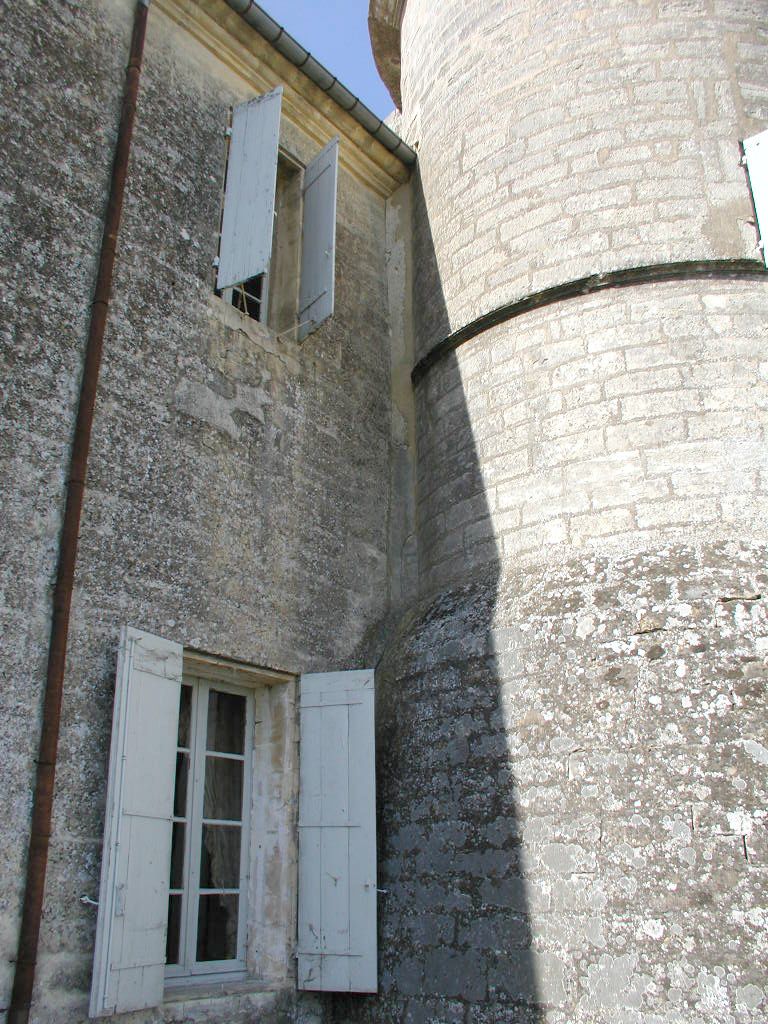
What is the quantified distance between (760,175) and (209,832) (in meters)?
4.18

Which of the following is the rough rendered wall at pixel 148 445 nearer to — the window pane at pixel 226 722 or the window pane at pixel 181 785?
the window pane at pixel 226 722

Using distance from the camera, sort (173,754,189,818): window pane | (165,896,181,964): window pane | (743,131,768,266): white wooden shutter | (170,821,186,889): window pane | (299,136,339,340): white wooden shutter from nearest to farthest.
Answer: (165,896,181,964): window pane
(170,821,186,889): window pane
(173,754,189,818): window pane
(743,131,768,266): white wooden shutter
(299,136,339,340): white wooden shutter

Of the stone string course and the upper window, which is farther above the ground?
the upper window

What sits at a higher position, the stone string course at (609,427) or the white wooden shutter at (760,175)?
the white wooden shutter at (760,175)

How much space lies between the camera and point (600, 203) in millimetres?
5117

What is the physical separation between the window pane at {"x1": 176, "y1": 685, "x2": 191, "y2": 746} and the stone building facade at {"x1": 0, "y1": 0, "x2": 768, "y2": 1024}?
31 centimetres

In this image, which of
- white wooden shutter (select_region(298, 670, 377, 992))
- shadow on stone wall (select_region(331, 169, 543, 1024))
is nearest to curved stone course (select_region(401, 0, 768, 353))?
shadow on stone wall (select_region(331, 169, 543, 1024))

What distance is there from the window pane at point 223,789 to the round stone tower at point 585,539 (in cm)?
69

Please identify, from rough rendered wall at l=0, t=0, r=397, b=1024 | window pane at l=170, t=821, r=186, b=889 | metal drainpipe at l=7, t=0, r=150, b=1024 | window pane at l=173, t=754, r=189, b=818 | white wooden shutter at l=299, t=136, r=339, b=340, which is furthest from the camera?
white wooden shutter at l=299, t=136, r=339, b=340

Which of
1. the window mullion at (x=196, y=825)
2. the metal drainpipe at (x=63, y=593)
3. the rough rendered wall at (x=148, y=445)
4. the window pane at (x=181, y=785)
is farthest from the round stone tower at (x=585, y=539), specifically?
the metal drainpipe at (x=63, y=593)

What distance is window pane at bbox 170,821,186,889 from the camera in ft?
13.5

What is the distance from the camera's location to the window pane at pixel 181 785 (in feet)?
13.9

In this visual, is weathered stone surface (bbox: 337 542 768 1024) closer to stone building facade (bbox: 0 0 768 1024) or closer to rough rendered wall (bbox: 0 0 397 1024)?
stone building facade (bbox: 0 0 768 1024)

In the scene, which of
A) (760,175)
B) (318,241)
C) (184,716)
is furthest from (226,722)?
(760,175)
